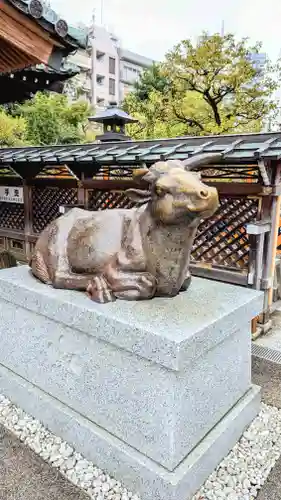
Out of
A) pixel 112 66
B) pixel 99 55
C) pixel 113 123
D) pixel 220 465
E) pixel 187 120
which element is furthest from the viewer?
pixel 112 66

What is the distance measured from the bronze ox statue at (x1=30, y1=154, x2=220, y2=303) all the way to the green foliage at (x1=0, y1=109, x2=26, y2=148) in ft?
47.8

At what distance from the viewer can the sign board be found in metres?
6.93

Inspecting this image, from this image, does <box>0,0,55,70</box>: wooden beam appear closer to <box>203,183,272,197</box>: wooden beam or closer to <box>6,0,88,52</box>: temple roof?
<box>6,0,88,52</box>: temple roof

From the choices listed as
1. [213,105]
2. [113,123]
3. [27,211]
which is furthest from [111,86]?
[27,211]

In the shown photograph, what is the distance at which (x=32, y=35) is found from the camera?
3518mm

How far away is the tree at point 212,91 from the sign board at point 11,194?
797 centimetres

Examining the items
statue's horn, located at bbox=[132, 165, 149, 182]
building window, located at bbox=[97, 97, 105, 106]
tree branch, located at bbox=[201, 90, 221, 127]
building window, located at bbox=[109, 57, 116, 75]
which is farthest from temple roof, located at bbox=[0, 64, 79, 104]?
building window, located at bbox=[109, 57, 116, 75]

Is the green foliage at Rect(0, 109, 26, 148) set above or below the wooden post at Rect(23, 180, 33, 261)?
above

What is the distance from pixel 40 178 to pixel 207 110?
8929mm

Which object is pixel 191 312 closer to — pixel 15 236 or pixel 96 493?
pixel 96 493

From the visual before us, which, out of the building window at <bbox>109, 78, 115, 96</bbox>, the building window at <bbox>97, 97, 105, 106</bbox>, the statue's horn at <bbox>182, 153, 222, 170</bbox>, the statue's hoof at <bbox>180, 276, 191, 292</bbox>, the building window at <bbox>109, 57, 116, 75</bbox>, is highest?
the building window at <bbox>109, 57, 116, 75</bbox>

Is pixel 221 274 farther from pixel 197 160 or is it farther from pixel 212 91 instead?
pixel 212 91

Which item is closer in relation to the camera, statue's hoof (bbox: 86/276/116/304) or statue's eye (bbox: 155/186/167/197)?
statue's eye (bbox: 155/186/167/197)

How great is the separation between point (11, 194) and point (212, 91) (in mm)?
9061
